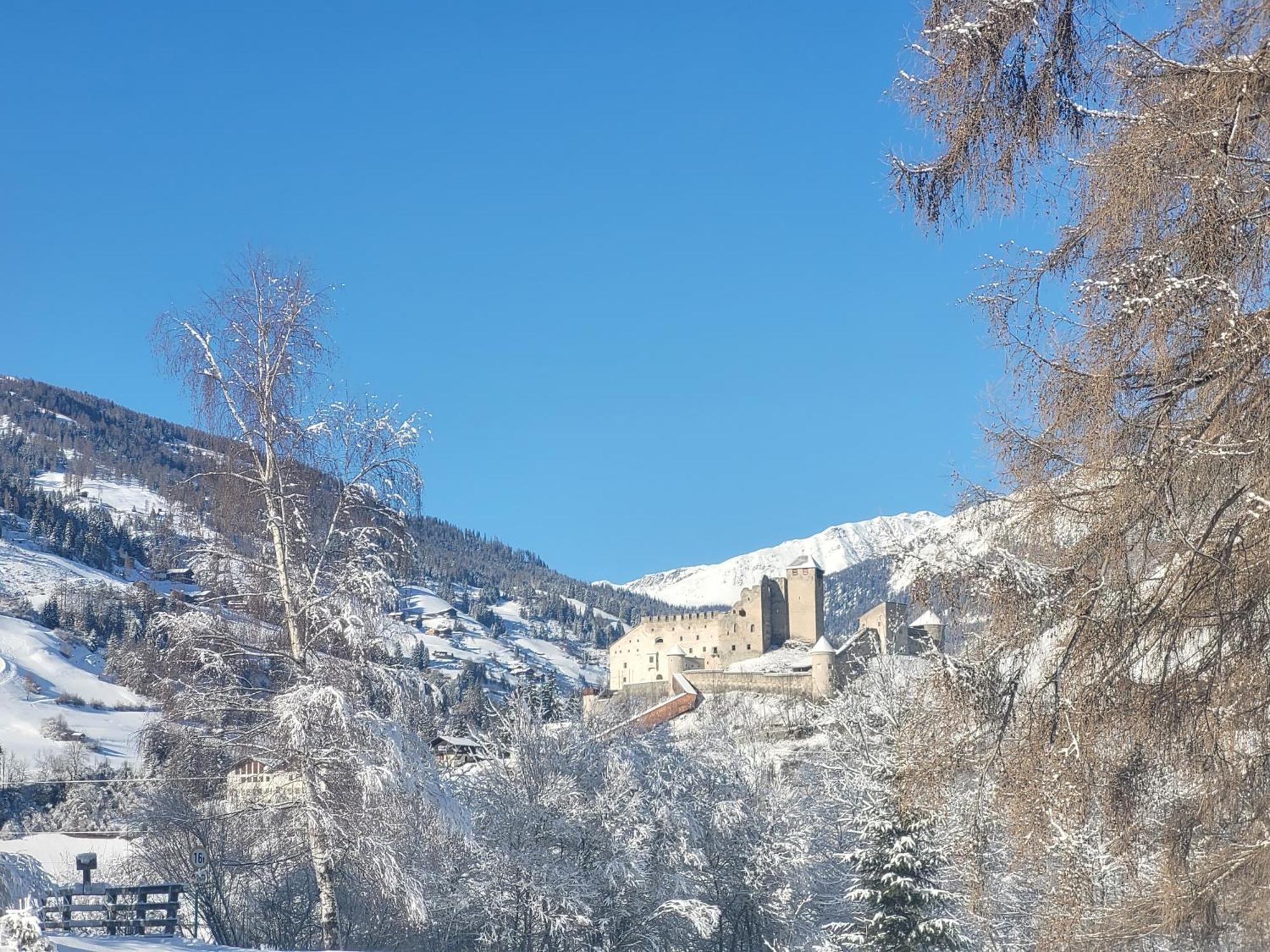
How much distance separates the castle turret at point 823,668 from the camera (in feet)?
251

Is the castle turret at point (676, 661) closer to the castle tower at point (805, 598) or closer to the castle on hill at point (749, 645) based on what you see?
the castle on hill at point (749, 645)

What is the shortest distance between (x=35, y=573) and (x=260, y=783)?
539ft

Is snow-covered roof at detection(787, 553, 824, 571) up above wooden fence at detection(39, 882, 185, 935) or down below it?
above

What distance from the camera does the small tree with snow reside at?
20.3 metres

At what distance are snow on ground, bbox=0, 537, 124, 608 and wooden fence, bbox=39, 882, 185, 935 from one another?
14697cm

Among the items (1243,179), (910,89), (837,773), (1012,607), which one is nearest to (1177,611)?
(1012,607)

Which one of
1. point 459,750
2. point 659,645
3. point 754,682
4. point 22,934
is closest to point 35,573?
point 659,645

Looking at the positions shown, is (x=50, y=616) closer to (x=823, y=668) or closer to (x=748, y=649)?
(x=748, y=649)

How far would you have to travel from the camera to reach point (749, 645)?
106m

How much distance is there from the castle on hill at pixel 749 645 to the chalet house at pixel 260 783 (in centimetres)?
5019

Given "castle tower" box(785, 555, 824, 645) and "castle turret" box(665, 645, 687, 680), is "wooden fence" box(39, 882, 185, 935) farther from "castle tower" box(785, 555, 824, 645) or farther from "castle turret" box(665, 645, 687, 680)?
"castle tower" box(785, 555, 824, 645)

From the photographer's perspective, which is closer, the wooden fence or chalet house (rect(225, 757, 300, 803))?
the wooden fence

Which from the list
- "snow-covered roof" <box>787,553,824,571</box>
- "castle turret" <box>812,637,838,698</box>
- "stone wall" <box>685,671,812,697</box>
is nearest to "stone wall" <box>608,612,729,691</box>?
"snow-covered roof" <box>787,553,824,571</box>

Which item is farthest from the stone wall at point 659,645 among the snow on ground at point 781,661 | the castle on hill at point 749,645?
the snow on ground at point 781,661
